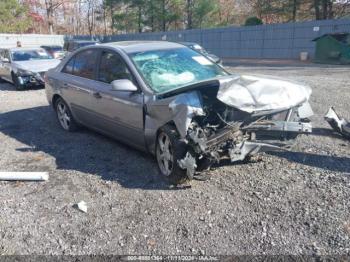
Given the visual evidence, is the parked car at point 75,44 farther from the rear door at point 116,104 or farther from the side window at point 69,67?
the rear door at point 116,104

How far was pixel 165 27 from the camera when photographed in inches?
1560

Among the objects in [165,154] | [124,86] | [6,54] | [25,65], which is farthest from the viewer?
[6,54]

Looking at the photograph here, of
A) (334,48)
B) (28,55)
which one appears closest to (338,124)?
(28,55)

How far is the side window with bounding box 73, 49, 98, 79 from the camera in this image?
543 centimetres

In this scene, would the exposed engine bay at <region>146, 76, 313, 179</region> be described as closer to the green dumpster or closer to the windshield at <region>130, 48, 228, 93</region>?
the windshield at <region>130, 48, 228, 93</region>

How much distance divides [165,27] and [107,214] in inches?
1508

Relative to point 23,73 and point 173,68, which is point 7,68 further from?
point 173,68

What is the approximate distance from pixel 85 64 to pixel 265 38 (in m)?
21.2

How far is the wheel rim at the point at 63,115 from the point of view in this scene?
21.1 feet

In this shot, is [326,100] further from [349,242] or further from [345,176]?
[349,242]

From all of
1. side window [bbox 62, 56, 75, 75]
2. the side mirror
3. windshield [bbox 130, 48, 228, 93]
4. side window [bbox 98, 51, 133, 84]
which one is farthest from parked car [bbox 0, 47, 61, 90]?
the side mirror

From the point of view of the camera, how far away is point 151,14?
126 feet

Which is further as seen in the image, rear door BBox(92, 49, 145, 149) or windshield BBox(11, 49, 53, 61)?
windshield BBox(11, 49, 53, 61)

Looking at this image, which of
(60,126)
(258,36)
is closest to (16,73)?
(60,126)
